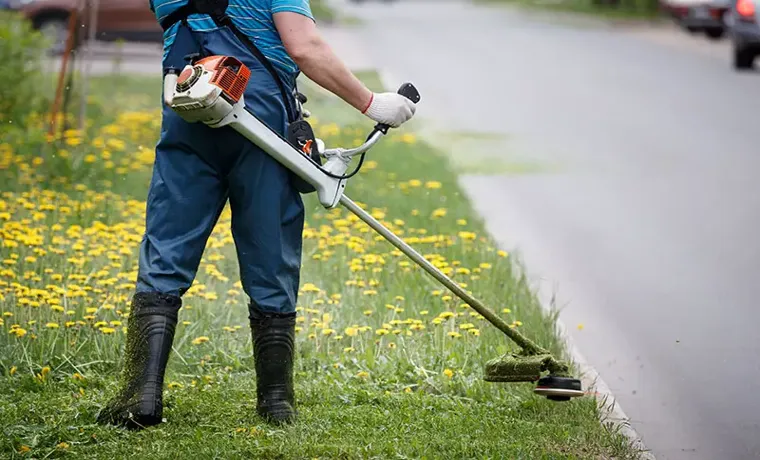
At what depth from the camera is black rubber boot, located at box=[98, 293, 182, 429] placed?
4.83m

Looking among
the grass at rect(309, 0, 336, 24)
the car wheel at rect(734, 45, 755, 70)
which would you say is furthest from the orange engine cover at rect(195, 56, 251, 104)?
the grass at rect(309, 0, 336, 24)

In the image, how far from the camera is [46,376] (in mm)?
5574

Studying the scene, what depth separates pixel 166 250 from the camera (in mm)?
4875

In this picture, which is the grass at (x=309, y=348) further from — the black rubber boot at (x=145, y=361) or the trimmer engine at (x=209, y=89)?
the trimmer engine at (x=209, y=89)

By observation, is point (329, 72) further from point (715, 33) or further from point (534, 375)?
point (715, 33)

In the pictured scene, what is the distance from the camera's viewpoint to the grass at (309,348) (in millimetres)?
4781

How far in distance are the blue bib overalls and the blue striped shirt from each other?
1.5 inches

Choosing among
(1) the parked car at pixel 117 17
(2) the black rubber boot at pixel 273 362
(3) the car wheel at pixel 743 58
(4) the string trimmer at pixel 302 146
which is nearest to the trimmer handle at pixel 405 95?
(4) the string trimmer at pixel 302 146

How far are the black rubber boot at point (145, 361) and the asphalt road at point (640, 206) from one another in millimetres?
1774

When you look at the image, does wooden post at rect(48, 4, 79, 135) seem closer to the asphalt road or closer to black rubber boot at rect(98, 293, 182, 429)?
the asphalt road

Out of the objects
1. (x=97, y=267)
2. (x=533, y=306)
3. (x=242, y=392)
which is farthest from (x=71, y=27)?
(x=242, y=392)

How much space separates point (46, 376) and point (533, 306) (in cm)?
236

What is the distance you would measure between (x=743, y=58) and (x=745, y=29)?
0.98 m

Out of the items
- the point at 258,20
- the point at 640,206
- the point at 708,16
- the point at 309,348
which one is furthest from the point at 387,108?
the point at 708,16
